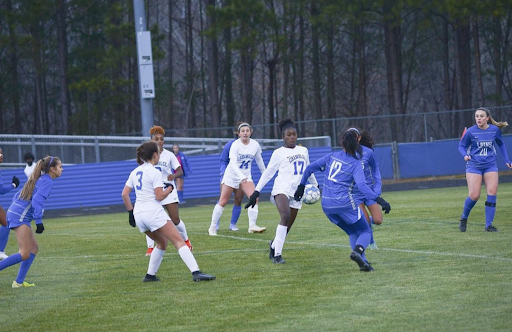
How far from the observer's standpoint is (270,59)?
45656 millimetres

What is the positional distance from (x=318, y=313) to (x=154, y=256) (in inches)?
123

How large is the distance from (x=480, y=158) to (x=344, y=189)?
498cm

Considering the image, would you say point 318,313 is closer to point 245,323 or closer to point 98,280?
point 245,323

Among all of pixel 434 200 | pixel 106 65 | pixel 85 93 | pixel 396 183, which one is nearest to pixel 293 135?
pixel 434 200

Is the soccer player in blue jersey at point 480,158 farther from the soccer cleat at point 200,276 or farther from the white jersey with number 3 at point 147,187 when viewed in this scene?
the white jersey with number 3 at point 147,187

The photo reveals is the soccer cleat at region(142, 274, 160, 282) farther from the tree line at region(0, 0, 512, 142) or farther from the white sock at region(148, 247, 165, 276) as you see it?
the tree line at region(0, 0, 512, 142)

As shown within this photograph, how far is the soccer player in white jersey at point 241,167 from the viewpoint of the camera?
50.4ft

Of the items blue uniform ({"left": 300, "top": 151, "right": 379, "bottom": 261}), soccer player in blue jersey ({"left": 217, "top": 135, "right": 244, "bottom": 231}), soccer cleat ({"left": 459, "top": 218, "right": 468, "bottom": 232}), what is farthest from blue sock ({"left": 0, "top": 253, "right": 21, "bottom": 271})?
soccer cleat ({"left": 459, "top": 218, "right": 468, "bottom": 232})

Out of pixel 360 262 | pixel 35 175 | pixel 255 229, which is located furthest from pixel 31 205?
pixel 255 229

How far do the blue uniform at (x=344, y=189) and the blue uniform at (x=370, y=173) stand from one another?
1.16m

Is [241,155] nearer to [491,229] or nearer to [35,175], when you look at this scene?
[491,229]

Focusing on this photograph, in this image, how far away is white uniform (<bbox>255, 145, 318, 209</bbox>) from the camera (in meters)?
11.4

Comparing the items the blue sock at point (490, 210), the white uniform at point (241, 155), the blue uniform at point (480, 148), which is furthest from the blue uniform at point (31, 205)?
the blue sock at point (490, 210)

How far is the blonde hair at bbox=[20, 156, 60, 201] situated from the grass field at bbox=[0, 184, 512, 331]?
1181mm
